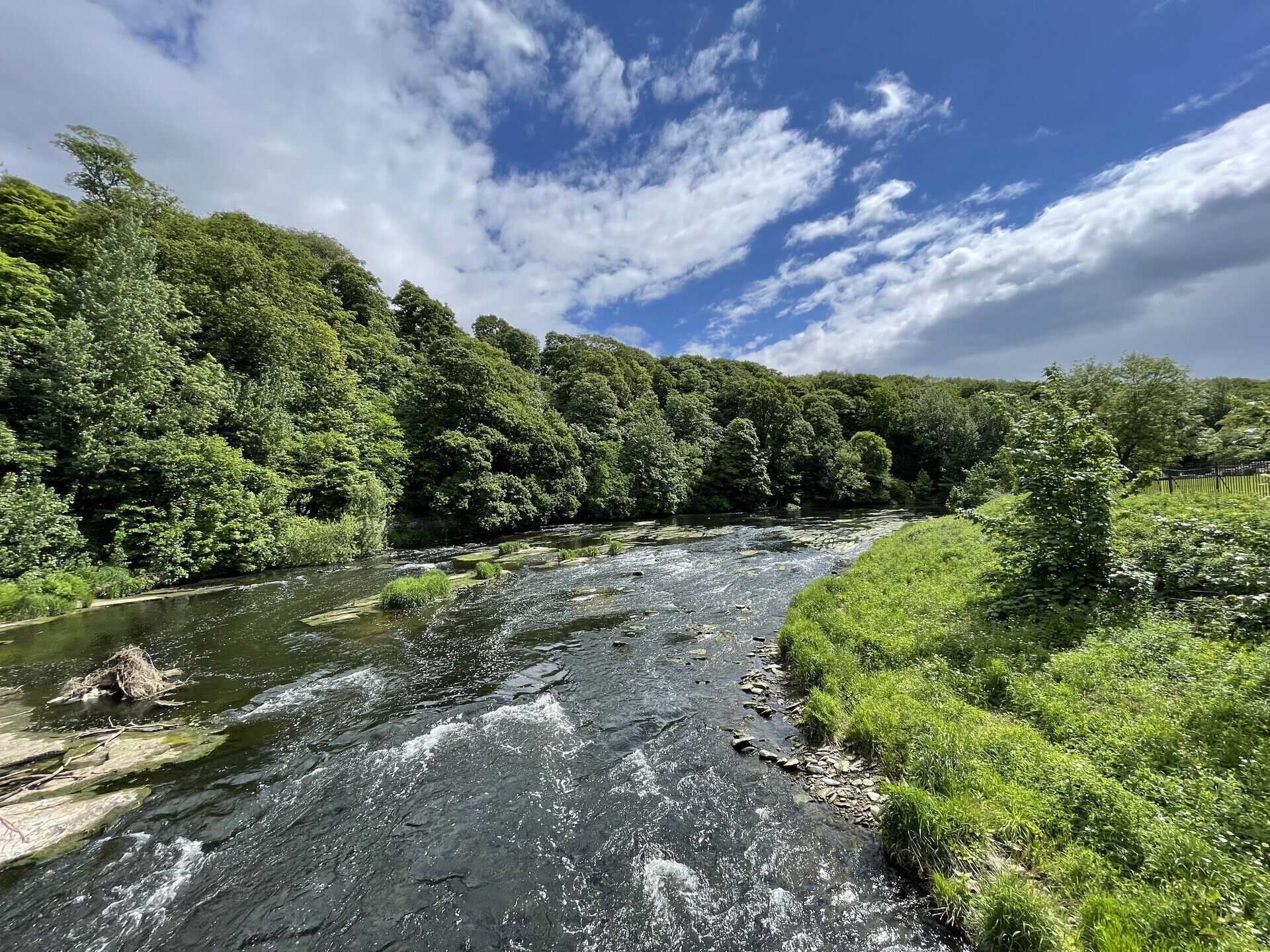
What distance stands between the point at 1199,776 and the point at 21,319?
39356mm

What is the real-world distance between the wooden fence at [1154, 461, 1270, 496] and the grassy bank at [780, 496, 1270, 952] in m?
14.5

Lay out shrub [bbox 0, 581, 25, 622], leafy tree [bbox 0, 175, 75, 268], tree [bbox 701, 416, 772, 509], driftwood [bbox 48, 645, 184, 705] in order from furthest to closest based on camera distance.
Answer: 1. tree [bbox 701, 416, 772, 509]
2. leafy tree [bbox 0, 175, 75, 268]
3. shrub [bbox 0, 581, 25, 622]
4. driftwood [bbox 48, 645, 184, 705]

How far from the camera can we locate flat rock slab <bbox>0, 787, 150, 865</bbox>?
614 cm

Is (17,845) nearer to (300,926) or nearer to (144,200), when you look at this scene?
(300,926)

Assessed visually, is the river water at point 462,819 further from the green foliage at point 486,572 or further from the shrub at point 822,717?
the green foliage at point 486,572

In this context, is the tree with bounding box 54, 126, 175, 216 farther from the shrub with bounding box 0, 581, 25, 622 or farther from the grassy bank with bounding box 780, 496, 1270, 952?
the grassy bank with bounding box 780, 496, 1270, 952

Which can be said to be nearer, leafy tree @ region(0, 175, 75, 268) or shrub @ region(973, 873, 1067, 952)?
shrub @ region(973, 873, 1067, 952)

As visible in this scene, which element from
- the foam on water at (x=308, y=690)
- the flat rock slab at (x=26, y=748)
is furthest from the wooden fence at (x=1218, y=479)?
the flat rock slab at (x=26, y=748)

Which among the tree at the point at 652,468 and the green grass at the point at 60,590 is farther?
the tree at the point at 652,468

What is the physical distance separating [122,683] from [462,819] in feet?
33.2

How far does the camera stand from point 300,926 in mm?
5195

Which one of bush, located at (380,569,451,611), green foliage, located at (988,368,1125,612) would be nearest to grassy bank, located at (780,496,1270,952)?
green foliage, located at (988,368,1125,612)

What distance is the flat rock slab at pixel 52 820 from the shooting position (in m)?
6.14

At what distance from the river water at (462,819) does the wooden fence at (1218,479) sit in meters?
24.6
